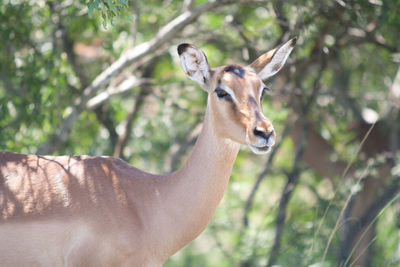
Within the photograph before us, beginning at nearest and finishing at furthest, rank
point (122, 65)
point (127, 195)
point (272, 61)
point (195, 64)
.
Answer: point (127, 195), point (195, 64), point (272, 61), point (122, 65)

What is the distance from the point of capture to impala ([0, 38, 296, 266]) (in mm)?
3473

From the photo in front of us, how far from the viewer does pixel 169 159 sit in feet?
24.0

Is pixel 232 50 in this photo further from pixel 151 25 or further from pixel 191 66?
pixel 191 66

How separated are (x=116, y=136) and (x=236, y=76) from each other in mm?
3829

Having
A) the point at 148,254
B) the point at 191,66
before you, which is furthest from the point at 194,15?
the point at 148,254

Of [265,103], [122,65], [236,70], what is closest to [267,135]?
[236,70]

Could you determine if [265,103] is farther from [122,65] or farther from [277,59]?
[277,59]

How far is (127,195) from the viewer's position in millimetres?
3729

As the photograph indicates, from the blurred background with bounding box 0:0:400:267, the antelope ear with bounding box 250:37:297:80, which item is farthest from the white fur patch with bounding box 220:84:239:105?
the blurred background with bounding box 0:0:400:267

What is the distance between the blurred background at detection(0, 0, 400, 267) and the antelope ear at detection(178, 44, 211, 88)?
62.3 inches

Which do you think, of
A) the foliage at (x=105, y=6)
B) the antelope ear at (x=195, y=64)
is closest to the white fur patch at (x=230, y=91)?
the antelope ear at (x=195, y=64)

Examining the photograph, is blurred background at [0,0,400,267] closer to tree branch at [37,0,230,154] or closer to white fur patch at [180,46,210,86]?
tree branch at [37,0,230,154]

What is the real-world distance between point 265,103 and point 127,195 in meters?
4.75

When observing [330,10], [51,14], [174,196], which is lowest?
[330,10]
